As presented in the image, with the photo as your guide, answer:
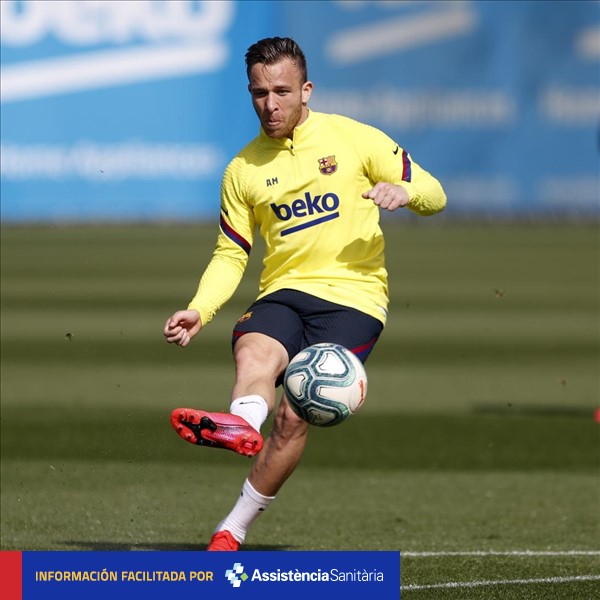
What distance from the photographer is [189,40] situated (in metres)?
27.0

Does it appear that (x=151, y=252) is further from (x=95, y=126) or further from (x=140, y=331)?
(x=140, y=331)

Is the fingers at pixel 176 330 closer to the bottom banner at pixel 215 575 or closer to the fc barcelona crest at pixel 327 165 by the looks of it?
the fc barcelona crest at pixel 327 165

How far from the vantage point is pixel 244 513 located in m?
7.25

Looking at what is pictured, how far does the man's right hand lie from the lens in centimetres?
675

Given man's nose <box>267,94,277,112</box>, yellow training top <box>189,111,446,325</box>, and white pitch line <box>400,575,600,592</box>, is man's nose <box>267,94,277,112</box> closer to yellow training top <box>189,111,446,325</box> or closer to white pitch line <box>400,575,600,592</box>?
yellow training top <box>189,111,446,325</box>

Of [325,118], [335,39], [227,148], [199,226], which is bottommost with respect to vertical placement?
[199,226]

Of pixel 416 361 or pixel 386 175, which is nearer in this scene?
pixel 386 175

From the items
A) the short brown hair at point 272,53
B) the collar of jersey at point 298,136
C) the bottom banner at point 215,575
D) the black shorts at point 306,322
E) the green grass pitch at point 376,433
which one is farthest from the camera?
the green grass pitch at point 376,433

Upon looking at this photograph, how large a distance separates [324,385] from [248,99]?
2094 cm

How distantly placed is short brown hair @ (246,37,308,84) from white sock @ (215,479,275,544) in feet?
6.39

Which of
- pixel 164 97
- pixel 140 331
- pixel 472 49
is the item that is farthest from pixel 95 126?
pixel 140 331

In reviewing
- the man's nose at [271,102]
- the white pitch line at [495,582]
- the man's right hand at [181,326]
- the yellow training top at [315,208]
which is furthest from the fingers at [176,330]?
the white pitch line at [495,582]

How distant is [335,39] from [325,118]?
21123 mm

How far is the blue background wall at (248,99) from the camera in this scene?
87.1 feet
